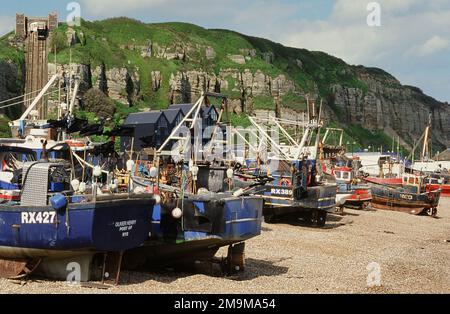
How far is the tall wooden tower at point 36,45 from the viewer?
277 feet

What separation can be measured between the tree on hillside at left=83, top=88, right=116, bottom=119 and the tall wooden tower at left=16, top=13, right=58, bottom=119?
649 centimetres

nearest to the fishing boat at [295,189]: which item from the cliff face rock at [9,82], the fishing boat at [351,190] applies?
the fishing boat at [351,190]

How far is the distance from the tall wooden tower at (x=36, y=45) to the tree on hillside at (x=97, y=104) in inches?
255

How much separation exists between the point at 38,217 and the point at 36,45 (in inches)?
3152

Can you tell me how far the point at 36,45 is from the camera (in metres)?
89.8

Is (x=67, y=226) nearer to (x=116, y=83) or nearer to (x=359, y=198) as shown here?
(x=359, y=198)

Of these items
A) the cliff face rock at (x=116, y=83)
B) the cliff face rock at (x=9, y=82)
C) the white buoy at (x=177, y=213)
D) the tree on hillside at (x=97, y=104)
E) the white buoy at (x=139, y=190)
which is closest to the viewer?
the white buoy at (x=139, y=190)

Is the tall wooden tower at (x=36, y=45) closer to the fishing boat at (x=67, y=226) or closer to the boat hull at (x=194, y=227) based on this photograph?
the boat hull at (x=194, y=227)

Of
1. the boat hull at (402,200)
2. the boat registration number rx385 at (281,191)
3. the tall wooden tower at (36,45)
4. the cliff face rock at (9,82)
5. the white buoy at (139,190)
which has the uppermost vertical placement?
the tall wooden tower at (36,45)

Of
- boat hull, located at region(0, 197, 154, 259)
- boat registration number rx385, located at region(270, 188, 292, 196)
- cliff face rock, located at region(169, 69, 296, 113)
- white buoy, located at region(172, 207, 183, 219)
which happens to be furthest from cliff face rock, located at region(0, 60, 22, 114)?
boat hull, located at region(0, 197, 154, 259)

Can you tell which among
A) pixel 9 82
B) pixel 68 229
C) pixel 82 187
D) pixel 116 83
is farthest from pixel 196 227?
pixel 116 83

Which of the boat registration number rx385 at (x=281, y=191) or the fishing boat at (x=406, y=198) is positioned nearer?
the boat registration number rx385 at (x=281, y=191)

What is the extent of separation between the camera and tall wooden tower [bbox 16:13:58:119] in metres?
84.6

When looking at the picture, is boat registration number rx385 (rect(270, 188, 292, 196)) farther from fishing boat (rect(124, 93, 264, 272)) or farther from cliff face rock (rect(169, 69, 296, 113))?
cliff face rock (rect(169, 69, 296, 113))
